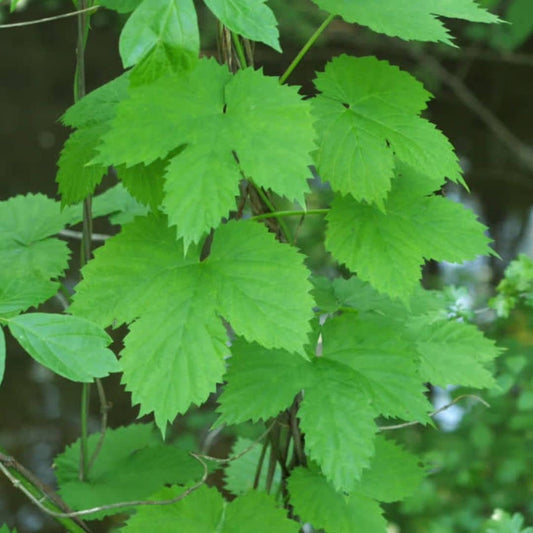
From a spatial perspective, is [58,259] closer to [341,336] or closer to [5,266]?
[5,266]

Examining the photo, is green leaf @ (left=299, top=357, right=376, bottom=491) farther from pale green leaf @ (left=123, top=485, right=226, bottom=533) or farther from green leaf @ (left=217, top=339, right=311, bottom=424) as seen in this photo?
pale green leaf @ (left=123, top=485, right=226, bottom=533)

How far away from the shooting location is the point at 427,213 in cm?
102

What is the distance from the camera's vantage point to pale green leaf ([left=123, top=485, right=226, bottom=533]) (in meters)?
1.03

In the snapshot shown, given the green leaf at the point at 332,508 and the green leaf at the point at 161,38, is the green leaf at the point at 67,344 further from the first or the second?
the green leaf at the point at 332,508

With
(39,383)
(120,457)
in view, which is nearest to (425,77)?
(39,383)

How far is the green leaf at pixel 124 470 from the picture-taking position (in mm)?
1223

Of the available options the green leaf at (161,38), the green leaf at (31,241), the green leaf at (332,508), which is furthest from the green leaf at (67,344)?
the green leaf at (332,508)

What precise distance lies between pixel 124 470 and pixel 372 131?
26.5 inches

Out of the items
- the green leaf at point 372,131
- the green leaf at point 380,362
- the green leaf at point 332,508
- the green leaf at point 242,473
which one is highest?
the green leaf at point 372,131

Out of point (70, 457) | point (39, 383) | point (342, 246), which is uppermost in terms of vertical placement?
point (342, 246)

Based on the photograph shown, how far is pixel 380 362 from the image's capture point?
1.00 meters

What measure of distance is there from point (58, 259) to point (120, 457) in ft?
1.16

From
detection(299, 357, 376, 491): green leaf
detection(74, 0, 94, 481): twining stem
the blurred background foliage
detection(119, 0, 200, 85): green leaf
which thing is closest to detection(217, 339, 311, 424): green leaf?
detection(299, 357, 376, 491): green leaf

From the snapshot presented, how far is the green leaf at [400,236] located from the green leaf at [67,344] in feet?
1.02
